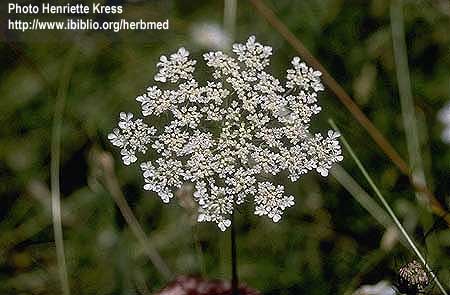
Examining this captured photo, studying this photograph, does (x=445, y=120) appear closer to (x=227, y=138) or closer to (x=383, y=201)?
(x=383, y=201)

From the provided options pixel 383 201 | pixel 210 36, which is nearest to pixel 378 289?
pixel 383 201

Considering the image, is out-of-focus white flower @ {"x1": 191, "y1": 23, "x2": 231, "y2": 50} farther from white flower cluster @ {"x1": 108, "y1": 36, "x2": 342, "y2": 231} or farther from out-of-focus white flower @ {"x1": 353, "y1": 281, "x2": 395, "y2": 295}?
out-of-focus white flower @ {"x1": 353, "y1": 281, "x2": 395, "y2": 295}

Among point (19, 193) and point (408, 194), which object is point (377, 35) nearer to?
point (408, 194)

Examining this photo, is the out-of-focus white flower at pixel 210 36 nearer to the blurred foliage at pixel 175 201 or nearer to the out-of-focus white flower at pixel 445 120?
the blurred foliage at pixel 175 201

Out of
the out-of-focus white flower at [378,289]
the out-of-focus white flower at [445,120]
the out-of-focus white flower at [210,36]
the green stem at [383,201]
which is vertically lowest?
the out-of-focus white flower at [378,289]

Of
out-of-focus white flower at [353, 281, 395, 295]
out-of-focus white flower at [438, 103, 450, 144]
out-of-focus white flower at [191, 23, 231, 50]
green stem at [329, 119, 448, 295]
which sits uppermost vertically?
out-of-focus white flower at [191, 23, 231, 50]

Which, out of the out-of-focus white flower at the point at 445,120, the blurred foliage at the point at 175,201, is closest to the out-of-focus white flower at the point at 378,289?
the blurred foliage at the point at 175,201

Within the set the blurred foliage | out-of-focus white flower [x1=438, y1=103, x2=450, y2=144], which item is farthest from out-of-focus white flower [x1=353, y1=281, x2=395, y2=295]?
out-of-focus white flower [x1=438, y1=103, x2=450, y2=144]

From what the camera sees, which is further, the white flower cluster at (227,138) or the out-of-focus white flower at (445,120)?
the out-of-focus white flower at (445,120)
